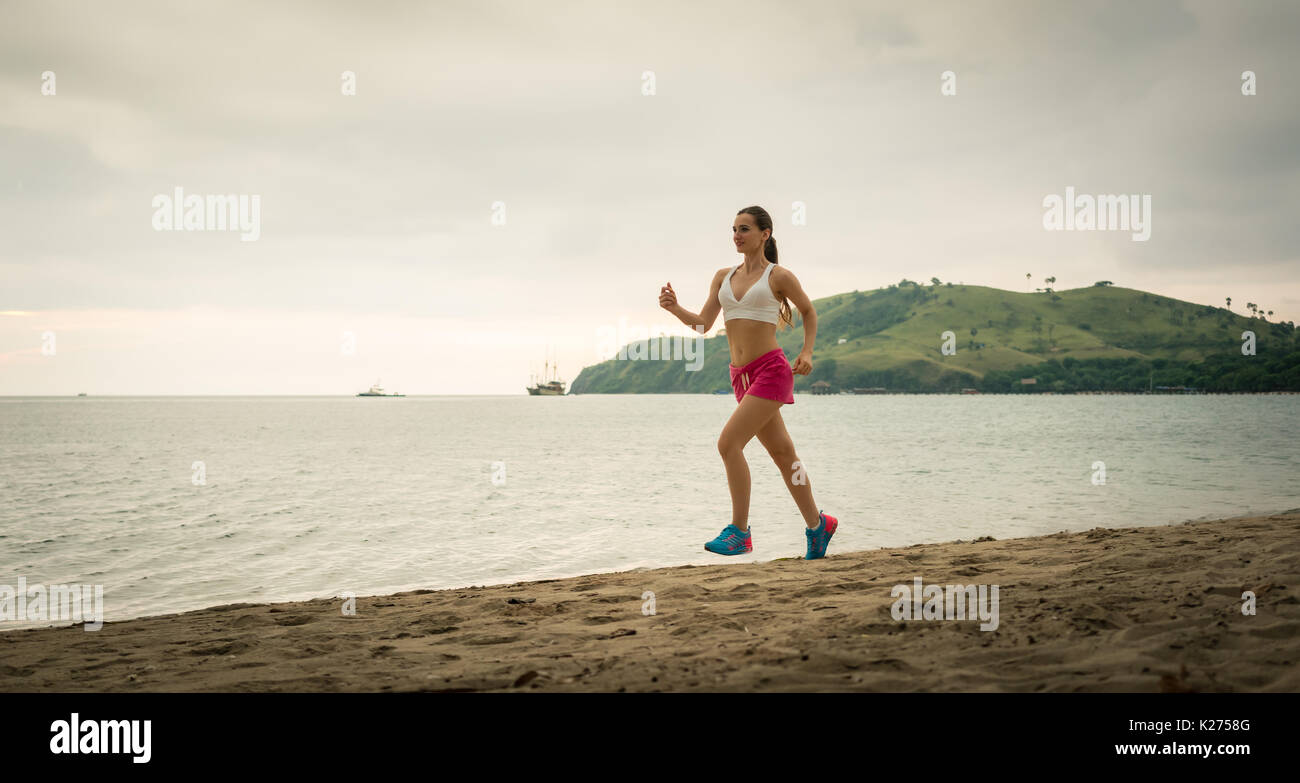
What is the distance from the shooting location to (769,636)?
4.37 meters

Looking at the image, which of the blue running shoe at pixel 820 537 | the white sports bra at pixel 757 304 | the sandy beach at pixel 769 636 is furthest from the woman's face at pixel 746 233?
the sandy beach at pixel 769 636

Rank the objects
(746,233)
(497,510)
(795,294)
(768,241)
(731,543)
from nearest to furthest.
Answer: (731,543), (795,294), (746,233), (768,241), (497,510)

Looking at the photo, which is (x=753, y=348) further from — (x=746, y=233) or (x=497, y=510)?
(x=497, y=510)

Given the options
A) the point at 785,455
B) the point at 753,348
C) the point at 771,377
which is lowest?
the point at 785,455

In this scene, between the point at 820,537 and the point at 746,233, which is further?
the point at 820,537

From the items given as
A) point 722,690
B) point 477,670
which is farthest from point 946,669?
point 477,670

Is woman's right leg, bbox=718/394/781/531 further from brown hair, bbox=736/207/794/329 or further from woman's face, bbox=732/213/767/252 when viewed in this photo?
woman's face, bbox=732/213/767/252

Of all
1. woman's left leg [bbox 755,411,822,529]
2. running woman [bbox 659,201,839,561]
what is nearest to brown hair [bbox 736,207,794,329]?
running woman [bbox 659,201,839,561]

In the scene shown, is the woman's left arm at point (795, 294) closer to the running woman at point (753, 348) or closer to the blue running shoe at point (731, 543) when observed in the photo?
the running woman at point (753, 348)

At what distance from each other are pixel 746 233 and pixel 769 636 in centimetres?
403

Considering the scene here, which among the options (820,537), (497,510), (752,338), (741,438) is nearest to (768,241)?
(752,338)

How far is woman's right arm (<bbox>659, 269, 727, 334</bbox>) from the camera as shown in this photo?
23.2 feet
